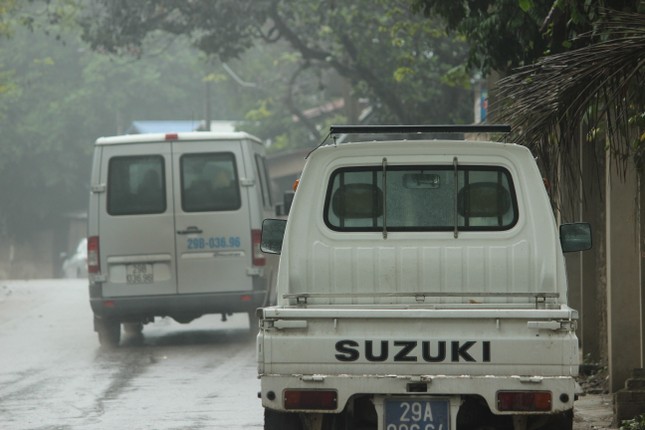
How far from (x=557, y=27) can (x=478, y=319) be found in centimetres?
436

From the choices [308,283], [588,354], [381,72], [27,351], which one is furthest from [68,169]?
[308,283]

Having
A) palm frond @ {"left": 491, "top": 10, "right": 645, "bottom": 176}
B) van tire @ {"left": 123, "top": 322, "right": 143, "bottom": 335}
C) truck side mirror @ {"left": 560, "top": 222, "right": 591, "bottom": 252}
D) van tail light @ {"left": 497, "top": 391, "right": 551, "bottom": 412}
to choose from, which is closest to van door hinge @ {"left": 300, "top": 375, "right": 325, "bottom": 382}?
van tail light @ {"left": 497, "top": 391, "right": 551, "bottom": 412}

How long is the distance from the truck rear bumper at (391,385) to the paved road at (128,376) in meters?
3.28

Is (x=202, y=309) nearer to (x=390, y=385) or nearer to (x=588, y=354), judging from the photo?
(x=588, y=354)

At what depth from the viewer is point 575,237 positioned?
8.74 m

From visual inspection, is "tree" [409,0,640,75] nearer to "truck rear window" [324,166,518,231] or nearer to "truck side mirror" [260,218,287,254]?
"truck rear window" [324,166,518,231]

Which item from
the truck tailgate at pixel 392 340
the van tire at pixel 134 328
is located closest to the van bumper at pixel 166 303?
the van tire at pixel 134 328

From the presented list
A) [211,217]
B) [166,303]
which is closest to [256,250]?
[211,217]

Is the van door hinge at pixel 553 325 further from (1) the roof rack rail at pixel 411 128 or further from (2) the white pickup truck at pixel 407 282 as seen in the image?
(1) the roof rack rail at pixel 411 128

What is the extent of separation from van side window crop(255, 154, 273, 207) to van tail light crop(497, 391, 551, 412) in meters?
10.4

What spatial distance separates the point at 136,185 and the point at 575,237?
911 centimetres

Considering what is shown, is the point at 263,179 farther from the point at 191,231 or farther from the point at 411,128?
the point at 411,128

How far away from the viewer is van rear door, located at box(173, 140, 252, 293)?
1708cm

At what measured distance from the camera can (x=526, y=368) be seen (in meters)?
7.39
